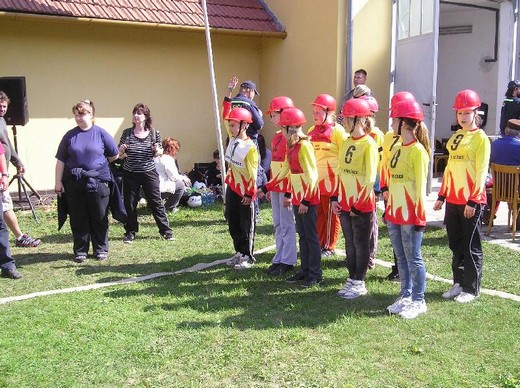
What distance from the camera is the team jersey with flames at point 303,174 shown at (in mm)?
6148

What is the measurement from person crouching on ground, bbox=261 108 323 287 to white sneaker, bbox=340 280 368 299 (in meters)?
0.47

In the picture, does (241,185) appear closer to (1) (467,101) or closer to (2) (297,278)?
(2) (297,278)

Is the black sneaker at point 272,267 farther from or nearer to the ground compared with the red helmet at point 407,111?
nearer to the ground

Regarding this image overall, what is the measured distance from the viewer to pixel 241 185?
680cm

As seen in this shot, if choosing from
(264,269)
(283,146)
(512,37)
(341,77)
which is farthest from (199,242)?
(512,37)

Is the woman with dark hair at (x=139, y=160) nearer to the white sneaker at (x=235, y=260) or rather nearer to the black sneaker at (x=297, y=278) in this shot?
the white sneaker at (x=235, y=260)

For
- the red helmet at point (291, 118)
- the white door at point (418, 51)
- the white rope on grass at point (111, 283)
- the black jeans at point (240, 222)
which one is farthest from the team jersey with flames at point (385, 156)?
the white door at point (418, 51)

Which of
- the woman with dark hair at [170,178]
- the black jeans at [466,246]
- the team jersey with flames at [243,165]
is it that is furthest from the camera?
the woman with dark hair at [170,178]

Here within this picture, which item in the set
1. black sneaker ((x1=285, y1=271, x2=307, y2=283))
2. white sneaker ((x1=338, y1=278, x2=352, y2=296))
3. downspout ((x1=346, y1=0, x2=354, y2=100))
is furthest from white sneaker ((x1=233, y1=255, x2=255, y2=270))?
downspout ((x1=346, y1=0, x2=354, y2=100))

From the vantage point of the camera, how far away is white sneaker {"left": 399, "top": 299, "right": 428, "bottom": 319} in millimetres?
5328

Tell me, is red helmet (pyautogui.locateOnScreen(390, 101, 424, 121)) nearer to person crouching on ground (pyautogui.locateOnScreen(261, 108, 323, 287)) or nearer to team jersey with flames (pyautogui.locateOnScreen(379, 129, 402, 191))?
team jersey with flames (pyautogui.locateOnScreen(379, 129, 402, 191))

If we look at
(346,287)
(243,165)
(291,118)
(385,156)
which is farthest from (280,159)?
(346,287)

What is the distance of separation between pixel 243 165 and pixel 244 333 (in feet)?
7.21

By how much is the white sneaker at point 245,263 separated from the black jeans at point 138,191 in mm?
1855
